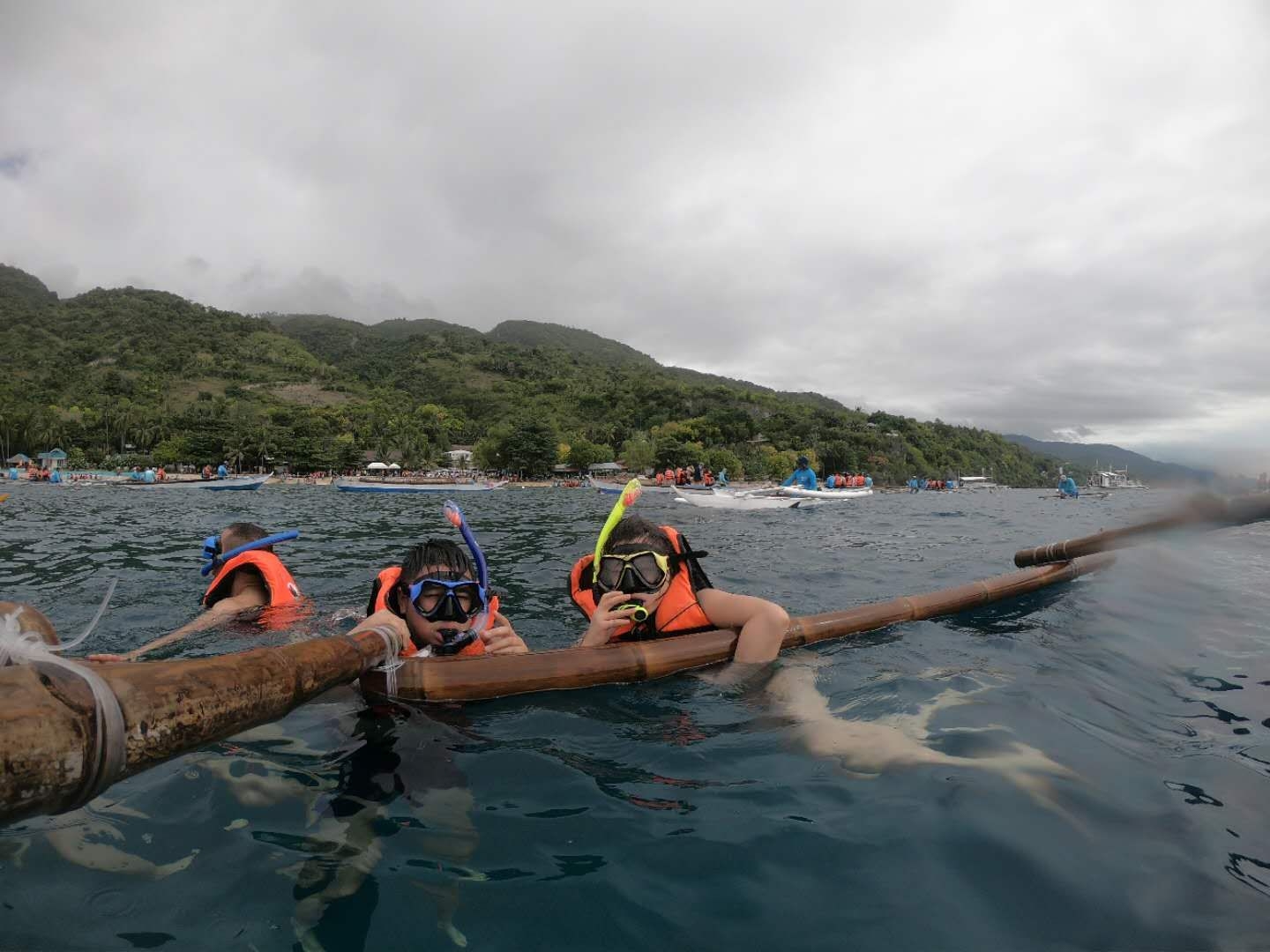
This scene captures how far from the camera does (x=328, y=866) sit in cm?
243

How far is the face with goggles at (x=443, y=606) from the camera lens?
12.6 ft

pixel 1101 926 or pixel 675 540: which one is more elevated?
pixel 675 540

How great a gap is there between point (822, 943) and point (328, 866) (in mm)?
1892

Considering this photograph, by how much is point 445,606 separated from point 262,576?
3993 mm

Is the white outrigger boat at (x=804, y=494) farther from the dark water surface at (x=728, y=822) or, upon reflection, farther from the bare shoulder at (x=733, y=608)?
the bare shoulder at (x=733, y=608)

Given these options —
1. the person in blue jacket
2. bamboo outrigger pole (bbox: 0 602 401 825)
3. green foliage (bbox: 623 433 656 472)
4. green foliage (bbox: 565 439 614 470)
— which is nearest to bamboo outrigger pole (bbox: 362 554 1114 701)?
bamboo outrigger pole (bbox: 0 602 401 825)

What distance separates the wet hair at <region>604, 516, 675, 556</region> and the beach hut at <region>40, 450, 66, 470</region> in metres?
104

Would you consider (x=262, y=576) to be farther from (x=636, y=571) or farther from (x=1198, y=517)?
(x=1198, y=517)

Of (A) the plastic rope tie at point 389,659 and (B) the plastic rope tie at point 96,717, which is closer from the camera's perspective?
(B) the plastic rope tie at point 96,717

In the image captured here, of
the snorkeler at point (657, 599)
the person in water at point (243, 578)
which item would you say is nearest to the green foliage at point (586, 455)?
the person in water at point (243, 578)

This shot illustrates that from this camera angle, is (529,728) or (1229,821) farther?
(529,728)

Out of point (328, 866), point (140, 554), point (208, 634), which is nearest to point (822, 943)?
point (328, 866)

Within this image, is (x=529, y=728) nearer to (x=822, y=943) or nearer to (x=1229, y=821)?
(x=822, y=943)

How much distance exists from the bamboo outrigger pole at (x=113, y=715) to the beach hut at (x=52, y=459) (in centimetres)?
10462
